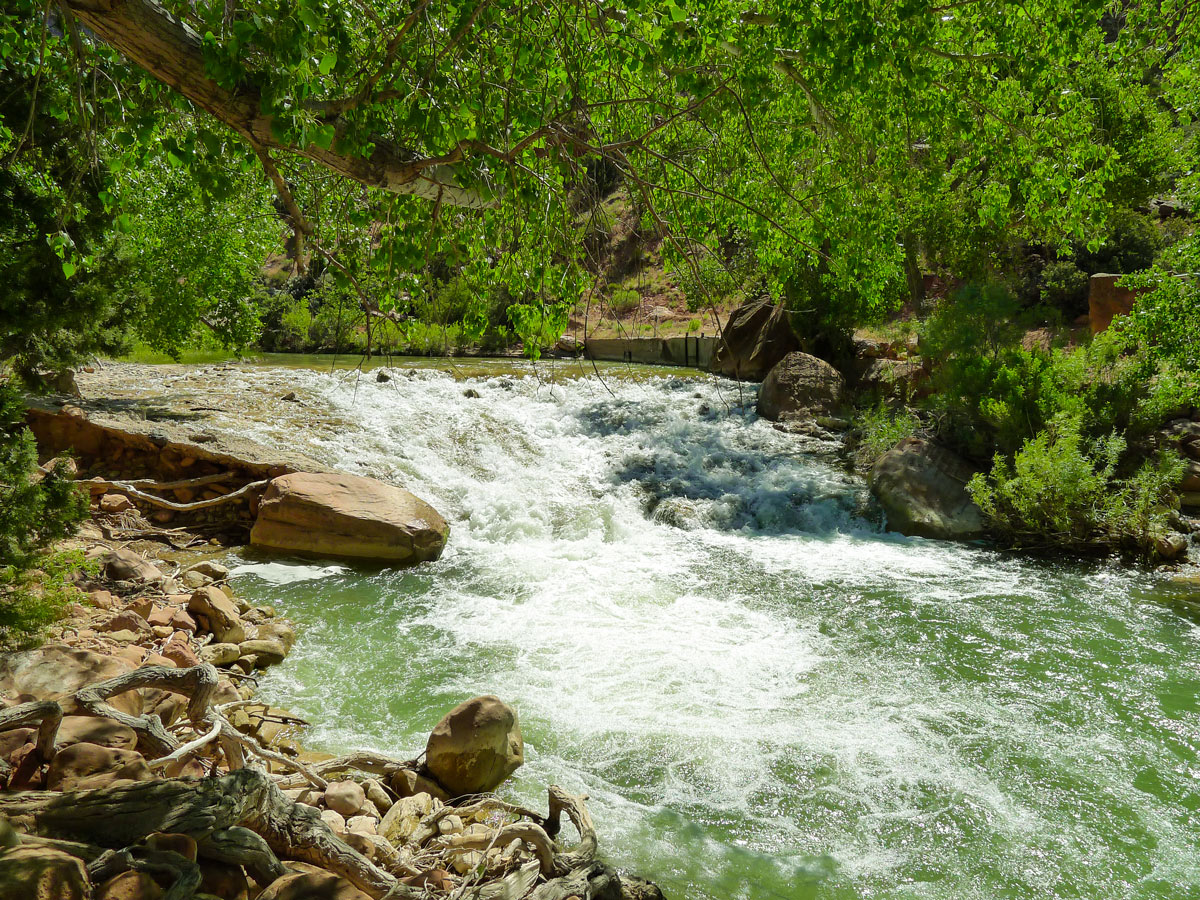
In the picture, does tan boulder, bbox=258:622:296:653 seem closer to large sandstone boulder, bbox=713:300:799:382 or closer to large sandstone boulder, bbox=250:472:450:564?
large sandstone boulder, bbox=250:472:450:564

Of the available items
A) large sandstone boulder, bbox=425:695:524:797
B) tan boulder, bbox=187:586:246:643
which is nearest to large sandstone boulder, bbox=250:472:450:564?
tan boulder, bbox=187:586:246:643

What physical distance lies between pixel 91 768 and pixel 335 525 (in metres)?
5.71

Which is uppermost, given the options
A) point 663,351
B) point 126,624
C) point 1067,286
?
point 1067,286

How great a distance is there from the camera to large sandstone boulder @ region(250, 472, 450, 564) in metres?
8.52

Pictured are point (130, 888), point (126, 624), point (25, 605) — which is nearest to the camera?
point (130, 888)

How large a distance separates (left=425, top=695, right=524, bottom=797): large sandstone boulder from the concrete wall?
1651cm

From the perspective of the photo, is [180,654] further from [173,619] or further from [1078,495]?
[1078,495]

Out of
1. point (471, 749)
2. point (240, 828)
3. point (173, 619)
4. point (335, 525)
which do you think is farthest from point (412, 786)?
point (335, 525)

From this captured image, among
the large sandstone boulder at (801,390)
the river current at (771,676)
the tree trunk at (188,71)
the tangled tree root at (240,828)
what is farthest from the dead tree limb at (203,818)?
the large sandstone boulder at (801,390)

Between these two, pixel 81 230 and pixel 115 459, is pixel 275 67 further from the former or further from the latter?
pixel 115 459

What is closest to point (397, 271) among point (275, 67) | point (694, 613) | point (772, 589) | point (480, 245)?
point (480, 245)

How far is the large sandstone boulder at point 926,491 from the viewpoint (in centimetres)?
1011

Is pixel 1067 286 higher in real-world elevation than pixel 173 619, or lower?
higher

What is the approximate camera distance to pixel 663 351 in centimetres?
2283
